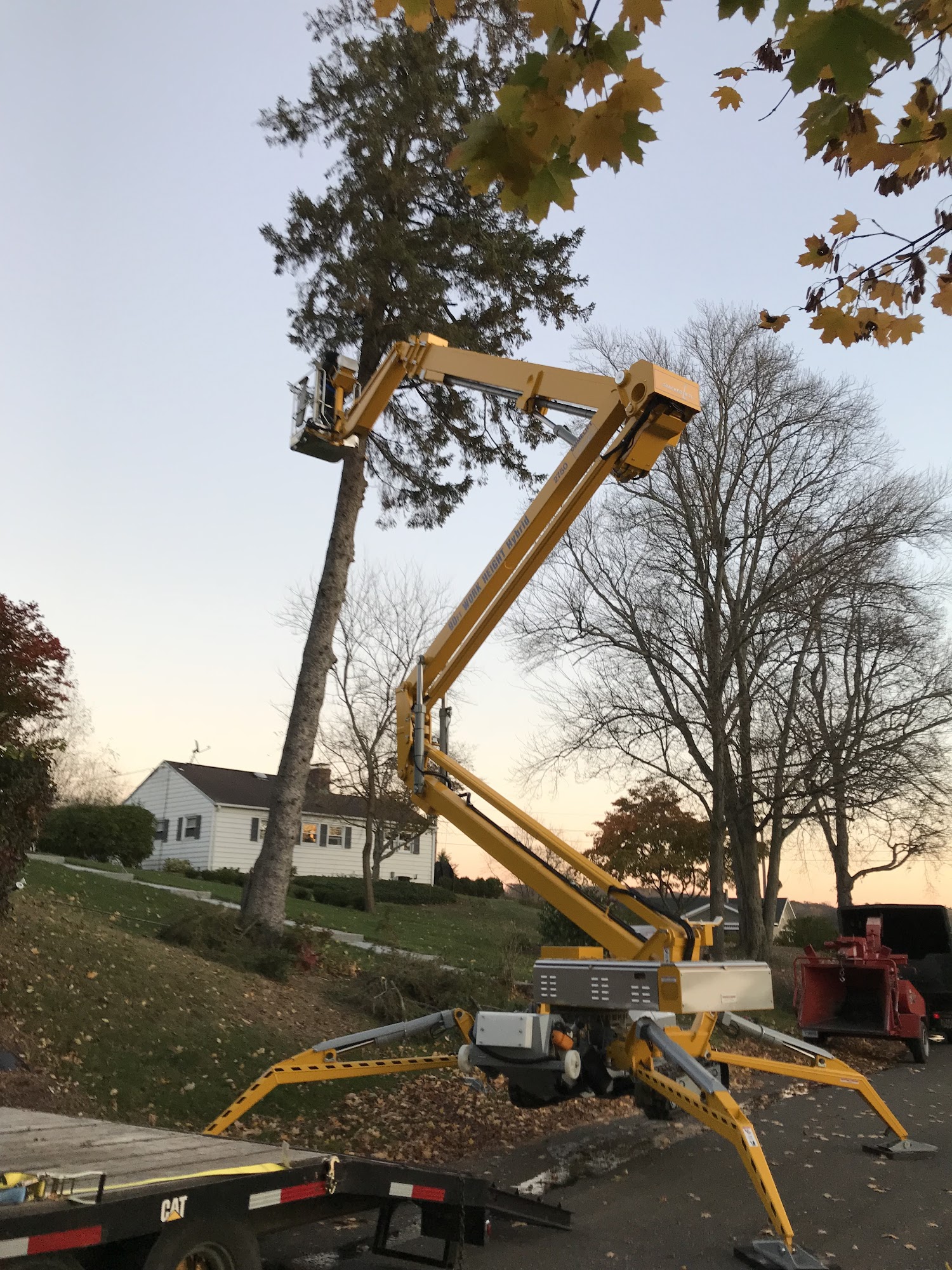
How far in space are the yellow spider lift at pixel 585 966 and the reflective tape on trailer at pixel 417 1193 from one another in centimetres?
162

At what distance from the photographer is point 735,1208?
21.6 ft

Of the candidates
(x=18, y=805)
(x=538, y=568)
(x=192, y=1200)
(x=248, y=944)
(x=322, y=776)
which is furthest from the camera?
(x=322, y=776)

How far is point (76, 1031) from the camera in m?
8.73

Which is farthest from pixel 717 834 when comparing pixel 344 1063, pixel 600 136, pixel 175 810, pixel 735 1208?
pixel 175 810

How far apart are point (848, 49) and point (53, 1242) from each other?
175 inches

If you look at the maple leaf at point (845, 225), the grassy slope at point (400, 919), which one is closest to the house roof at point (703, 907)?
the grassy slope at point (400, 919)

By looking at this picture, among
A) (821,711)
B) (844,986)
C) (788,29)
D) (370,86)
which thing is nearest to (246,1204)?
(788,29)

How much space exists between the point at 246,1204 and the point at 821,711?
741 inches

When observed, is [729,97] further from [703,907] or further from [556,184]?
[703,907]

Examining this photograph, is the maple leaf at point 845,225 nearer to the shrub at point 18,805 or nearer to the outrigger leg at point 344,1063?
the outrigger leg at point 344,1063

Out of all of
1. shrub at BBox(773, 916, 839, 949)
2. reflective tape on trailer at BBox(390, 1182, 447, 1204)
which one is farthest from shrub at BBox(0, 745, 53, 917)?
shrub at BBox(773, 916, 839, 949)

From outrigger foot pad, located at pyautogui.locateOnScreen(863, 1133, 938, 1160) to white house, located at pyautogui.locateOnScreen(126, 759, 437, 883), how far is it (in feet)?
90.5

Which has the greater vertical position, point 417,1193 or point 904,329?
point 904,329

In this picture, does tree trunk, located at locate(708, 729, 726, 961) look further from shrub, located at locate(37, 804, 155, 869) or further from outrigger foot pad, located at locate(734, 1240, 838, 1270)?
shrub, located at locate(37, 804, 155, 869)
